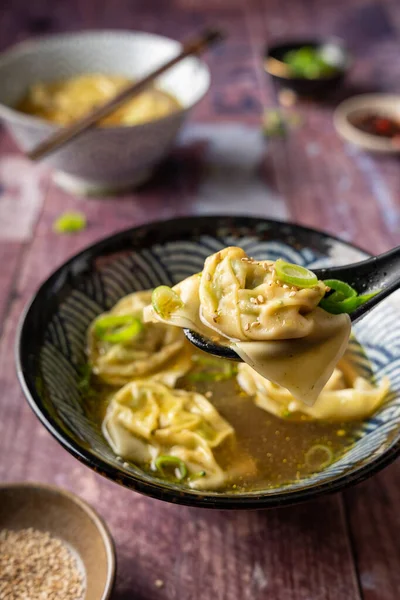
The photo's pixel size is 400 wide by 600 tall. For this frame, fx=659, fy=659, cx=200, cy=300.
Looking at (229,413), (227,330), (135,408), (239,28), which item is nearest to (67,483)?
(135,408)

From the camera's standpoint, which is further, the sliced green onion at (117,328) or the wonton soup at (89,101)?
the wonton soup at (89,101)

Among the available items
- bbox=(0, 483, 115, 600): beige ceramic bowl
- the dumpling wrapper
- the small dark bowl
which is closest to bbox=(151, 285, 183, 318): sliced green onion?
the dumpling wrapper

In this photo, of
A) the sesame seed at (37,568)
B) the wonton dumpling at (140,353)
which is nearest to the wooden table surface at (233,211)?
the sesame seed at (37,568)

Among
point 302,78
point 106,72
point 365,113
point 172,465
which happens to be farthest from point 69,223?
point 365,113

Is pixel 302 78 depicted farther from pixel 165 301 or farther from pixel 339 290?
pixel 165 301

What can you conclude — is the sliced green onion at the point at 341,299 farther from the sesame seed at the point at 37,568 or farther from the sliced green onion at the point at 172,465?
the sesame seed at the point at 37,568

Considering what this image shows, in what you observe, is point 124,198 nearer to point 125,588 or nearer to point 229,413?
point 229,413
